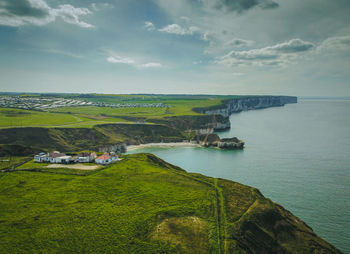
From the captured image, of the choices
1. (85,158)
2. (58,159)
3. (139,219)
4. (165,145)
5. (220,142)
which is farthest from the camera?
(165,145)

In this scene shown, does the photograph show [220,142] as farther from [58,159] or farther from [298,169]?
[58,159]

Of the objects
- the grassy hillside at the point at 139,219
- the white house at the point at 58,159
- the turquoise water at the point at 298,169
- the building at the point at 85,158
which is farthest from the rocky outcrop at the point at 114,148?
the grassy hillside at the point at 139,219

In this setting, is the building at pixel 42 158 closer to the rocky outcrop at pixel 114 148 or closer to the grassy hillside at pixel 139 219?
the grassy hillside at pixel 139 219

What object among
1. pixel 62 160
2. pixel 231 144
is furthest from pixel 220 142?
pixel 62 160

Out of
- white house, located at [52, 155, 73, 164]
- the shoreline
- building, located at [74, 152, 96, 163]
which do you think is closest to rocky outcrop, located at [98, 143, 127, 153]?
the shoreline

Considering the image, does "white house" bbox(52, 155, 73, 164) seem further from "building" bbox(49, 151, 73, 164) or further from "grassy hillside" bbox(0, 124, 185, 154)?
"grassy hillside" bbox(0, 124, 185, 154)

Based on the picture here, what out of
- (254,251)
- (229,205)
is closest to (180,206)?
(229,205)
